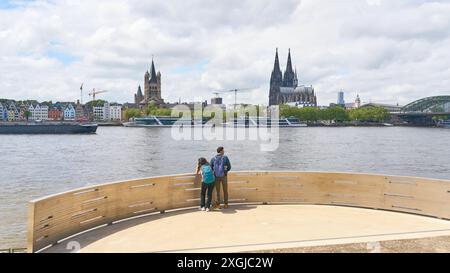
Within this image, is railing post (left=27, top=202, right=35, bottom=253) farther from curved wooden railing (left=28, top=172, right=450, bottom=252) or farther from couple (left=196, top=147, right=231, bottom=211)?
couple (left=196, top=147, right=231, bottom=211)

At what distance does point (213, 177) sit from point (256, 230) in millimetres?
2227

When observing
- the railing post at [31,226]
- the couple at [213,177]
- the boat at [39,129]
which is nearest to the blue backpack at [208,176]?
the couple at [213,177]

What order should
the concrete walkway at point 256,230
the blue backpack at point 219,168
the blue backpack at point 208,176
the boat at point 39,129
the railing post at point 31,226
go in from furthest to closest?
the boat at point 39,129
the blue backpack at point 219,168
the blue backpack at point 208,176
the concrete walkway at point 256,230
the railing post at point 31,226

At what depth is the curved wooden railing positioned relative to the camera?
7.75 metres

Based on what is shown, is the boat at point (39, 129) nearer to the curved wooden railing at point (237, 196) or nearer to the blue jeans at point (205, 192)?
the curved wooden railing at point (237, 196)

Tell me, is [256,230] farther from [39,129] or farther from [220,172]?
[39,129]

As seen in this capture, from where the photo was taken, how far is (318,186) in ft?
37.4

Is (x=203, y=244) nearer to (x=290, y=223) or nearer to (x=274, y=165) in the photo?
(x=290, y=223)

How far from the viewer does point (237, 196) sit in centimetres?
1127

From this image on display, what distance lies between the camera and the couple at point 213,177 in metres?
10.4

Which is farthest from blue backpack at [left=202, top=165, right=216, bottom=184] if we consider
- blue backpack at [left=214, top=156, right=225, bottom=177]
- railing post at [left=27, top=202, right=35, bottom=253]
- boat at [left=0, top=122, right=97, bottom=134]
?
boat at [left=0, top=122, right=97, bottom=134]

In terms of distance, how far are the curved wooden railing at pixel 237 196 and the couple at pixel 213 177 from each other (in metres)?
0.43

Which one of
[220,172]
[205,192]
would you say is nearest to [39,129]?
[205,192]

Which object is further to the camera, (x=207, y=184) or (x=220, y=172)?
(x=220, y=172)
